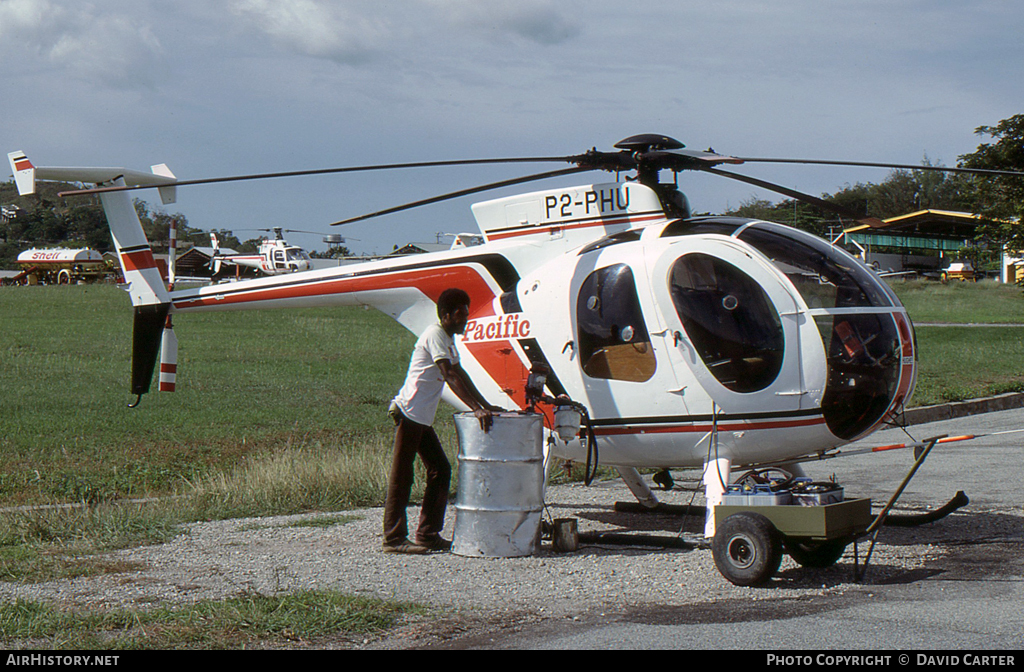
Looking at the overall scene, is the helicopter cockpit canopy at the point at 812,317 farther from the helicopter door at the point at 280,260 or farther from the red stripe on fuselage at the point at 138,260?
the helicopter door at the point at 280,260

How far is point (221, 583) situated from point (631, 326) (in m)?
3.50

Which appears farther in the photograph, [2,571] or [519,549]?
[519,549]

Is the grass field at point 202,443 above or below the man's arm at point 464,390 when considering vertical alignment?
below

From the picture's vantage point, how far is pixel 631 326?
764 cm

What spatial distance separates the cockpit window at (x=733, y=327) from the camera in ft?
23.3

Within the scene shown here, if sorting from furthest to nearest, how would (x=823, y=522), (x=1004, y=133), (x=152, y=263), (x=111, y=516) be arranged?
(x=1004, y=133)
(x=152, y=263)
(x=111, y=516)
(x=823, y=522)

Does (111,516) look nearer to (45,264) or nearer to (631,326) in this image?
(631,326)

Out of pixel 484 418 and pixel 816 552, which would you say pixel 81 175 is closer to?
pixel 484 418

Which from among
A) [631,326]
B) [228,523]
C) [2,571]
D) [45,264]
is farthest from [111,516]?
[45,264]

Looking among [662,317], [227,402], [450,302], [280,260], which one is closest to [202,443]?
[227,402]

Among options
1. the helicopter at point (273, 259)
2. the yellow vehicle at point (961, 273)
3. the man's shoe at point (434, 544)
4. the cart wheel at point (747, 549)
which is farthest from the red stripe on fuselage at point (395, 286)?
the yellow vehicle at point (961, 273)

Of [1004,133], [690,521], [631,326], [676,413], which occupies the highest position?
[1004,133]

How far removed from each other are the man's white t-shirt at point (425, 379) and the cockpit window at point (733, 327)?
179 centimetres

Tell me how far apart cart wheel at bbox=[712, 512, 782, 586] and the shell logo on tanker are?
2.59 meters
